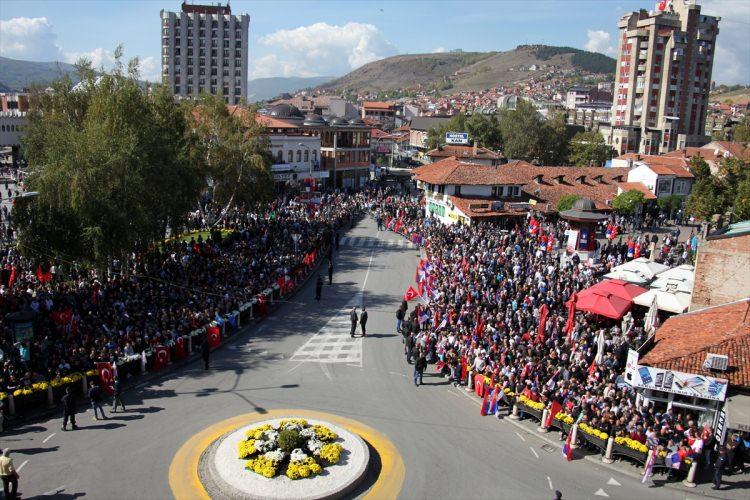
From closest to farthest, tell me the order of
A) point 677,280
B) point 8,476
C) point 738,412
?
point 8,476, point 738,412, point 677,280

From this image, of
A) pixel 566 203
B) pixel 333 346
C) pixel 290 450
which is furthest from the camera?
pixel 566 203

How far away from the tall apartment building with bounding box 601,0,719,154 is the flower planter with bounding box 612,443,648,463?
8629 cm

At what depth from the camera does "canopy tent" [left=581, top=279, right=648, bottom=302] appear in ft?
70.6

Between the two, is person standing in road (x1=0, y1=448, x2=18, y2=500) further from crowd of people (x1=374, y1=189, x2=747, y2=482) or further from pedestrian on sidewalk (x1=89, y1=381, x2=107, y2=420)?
crowd of people (x1=374, y1=189, x2=747, y2=482)

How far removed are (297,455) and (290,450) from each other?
37 centimetres

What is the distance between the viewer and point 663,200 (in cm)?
5166

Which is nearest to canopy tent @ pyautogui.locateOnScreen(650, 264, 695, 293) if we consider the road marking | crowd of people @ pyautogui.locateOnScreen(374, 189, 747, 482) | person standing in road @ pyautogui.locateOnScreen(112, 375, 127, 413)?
crowd of people @ pyautogui.locateOnScreen(374, 189, 747, 482)

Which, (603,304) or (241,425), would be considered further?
(603,304)

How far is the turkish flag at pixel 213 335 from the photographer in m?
22.5

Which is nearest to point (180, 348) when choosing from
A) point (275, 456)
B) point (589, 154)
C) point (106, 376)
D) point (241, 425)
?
point (106, 376)

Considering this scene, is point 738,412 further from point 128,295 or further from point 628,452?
point 128,295

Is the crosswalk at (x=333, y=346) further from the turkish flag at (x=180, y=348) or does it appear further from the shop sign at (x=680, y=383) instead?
the shop sign at (x=680, y=383)

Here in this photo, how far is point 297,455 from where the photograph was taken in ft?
45.6

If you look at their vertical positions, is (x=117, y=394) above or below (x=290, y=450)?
below
